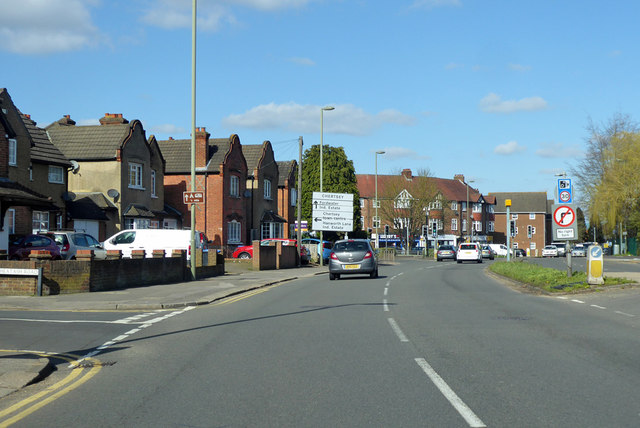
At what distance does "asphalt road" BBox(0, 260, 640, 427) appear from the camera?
6.14 metres

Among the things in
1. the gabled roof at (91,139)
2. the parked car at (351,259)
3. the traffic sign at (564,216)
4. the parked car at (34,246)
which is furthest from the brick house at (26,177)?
the traffic sign at (564,216)

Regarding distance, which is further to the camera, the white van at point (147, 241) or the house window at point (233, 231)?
Answer: the house window at point (233, 231)

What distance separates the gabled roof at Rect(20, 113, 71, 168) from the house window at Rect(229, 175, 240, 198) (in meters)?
16.8

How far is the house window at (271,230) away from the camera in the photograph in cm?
5872

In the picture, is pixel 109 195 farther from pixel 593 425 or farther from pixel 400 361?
pixel 593 425

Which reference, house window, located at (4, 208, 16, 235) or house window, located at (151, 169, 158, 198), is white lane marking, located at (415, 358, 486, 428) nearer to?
house window, located at (4, 208, 16, 235)

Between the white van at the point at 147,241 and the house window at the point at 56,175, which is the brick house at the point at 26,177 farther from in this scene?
the white van at the point at 147,241

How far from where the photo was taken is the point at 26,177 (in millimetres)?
32875

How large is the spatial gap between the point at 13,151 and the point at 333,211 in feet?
73.2

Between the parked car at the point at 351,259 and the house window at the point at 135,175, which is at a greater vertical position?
the house window at the point at 135,175

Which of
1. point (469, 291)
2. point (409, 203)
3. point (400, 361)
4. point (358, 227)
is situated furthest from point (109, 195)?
point (409, 203)

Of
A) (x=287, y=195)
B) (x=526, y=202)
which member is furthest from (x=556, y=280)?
(x=526, y=202)

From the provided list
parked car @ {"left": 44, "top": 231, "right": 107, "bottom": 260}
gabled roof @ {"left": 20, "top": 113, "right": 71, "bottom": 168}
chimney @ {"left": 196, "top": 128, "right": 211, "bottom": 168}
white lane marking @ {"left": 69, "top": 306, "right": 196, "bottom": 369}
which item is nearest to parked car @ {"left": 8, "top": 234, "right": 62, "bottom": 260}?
parked car @ {"left": 44, "top": 231, "right": 107, "bottom": 260}

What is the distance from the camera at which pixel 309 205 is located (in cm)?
7906
